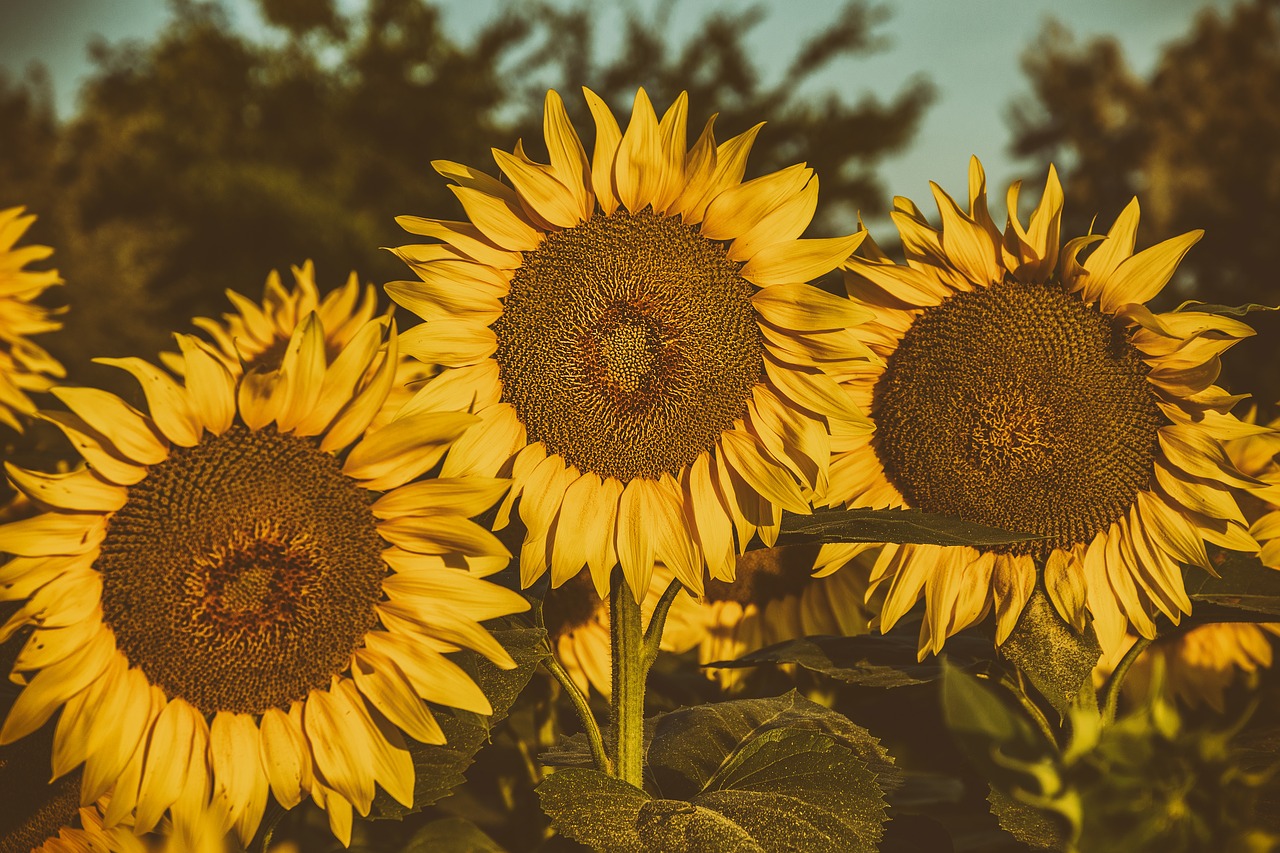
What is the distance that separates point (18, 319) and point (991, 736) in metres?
2.70

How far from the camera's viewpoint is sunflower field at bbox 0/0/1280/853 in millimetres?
1284

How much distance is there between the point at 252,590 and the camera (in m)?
1.30

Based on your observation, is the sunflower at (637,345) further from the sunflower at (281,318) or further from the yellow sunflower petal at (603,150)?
the sunflower at (281,318)

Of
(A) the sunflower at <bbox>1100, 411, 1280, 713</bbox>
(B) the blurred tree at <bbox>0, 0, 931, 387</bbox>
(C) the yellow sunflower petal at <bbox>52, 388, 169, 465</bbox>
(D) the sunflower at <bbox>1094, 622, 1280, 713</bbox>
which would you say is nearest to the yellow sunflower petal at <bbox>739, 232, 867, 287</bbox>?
(C) the yellow sunflower petal at <bbox>52, 388, 169, 465</bbox>

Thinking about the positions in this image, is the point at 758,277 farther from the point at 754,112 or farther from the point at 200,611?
the point at 754,112

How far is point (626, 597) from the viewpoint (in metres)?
1.54

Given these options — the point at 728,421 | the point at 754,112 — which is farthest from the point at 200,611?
the point at 754,112

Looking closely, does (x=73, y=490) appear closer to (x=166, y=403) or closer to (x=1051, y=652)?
(x=166, y=403)

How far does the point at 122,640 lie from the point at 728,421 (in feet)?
2.55

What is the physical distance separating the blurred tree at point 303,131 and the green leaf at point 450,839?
16502mm

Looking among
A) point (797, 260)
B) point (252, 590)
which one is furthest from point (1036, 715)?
point (252, 590)

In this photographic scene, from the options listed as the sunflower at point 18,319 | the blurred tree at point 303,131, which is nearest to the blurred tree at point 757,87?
the blurred tree at point 303,131

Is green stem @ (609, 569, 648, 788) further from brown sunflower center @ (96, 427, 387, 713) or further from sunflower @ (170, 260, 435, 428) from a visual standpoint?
sunflower @ (170, 260, 435, 428)

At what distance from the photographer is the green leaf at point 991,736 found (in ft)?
2.69
